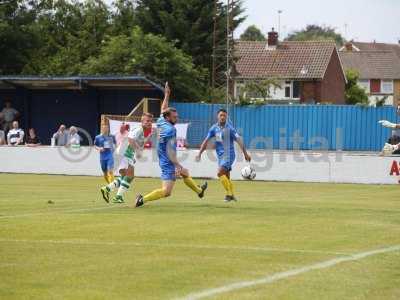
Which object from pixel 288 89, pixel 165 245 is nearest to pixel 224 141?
pixel 165 245

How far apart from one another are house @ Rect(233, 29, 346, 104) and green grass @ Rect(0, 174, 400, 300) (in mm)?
63220

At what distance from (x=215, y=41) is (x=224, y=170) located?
38.0m

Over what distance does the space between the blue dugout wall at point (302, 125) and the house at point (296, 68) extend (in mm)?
38748

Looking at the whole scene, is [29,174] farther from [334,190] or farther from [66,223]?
[66,223]

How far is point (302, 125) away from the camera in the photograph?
1708 inches

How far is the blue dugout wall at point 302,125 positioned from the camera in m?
42.0

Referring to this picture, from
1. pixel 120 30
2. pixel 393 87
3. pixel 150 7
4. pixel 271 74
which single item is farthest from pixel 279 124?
pixel 393 87

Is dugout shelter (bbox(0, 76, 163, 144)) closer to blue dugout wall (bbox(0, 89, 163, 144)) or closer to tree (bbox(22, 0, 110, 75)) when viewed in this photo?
blue dugout wall (bbox(0, 89, 163, 144))

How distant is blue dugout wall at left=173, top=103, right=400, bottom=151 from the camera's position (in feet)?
138

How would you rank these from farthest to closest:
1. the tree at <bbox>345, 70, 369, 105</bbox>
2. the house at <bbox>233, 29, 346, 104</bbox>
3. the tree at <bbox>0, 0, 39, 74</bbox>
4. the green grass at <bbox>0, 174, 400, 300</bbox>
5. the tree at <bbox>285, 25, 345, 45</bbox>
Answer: the tree at <bbox>285, 25, 345, 45</bbox> → the tree at <bbox>345, 70, 369, 105</bbox> → the house at <bbox>233, 29, 346, 104</bbox> → the tree at <bbox>0, 0, 39, 74</bbox> → the green grass at <bbox>0, 174, 400, 300</bbox>

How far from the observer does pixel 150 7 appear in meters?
61.4

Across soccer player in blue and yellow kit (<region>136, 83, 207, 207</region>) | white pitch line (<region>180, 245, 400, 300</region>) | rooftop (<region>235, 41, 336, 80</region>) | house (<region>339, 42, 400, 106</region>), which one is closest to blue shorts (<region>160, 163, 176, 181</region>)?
soccer player in blue and yellow kit (<region>136, 83, 207, 207</region>)

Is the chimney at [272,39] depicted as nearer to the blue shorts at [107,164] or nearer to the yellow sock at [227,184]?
the blue shorts at [107,164]

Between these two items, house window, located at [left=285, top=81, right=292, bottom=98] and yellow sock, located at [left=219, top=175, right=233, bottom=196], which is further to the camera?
house window, located at [left=285, top=81, right=292, bottom=98]
